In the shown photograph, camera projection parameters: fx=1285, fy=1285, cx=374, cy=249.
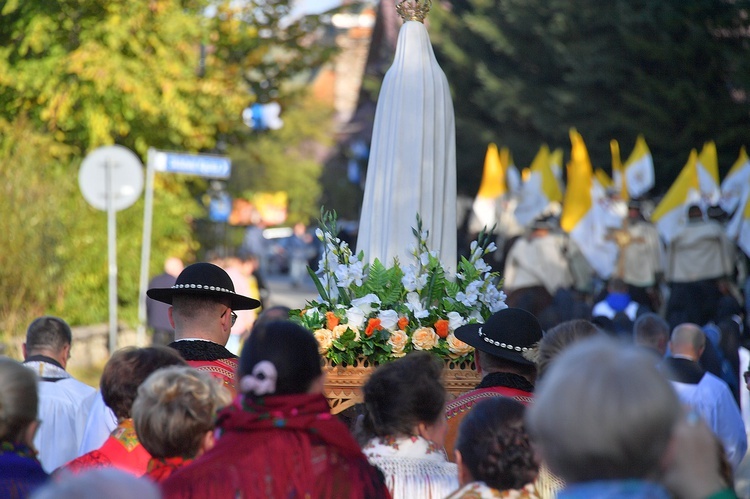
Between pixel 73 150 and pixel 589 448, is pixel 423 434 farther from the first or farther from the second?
pixel 73 150

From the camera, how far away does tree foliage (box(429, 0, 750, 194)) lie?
938 inches

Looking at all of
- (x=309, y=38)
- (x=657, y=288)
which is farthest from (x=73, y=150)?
(x=657, y=288)

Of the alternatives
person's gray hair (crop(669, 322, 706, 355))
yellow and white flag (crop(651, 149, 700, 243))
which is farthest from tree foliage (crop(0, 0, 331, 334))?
person's gray hair (crop(669, 322, 706, 355))

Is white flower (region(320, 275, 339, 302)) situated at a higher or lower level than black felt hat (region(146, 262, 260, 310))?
lower

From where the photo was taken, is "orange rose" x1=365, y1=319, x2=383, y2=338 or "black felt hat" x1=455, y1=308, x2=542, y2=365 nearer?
"black felt hat" x1=455, y1=308, x2=542, y2=365

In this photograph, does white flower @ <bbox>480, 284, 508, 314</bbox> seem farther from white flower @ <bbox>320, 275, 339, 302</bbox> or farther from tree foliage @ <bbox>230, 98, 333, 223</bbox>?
tree foliage @ <bbox>230, 98, 333, 223</bbox>

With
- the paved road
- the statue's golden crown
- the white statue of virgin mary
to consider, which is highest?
the statue's golden crown

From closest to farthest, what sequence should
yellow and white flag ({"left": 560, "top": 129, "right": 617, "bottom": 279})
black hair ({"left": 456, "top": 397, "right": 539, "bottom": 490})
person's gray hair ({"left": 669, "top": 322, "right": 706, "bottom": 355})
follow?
black hair ({"left": 456, "top": 397, "right": 539, "bottom": 490}), person's gray hair ({"left": 669, "top": 322, "right": 706, "bottom": 355}), yellow and white flag ({"left": 560, "top": 129, "right": 617, "bottom": 279})

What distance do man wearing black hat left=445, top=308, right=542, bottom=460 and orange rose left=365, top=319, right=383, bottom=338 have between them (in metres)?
0.59

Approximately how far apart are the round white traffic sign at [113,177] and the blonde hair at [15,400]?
34.9 ft

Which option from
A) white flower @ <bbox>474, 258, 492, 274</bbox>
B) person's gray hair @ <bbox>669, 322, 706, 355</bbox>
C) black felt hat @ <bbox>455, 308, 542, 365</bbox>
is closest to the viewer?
black felt hat @ <bbox>455, 308, 542, 365</bbox>

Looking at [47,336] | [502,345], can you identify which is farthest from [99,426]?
[502,345]

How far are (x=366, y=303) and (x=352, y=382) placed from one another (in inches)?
16.1

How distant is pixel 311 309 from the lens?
646cm
